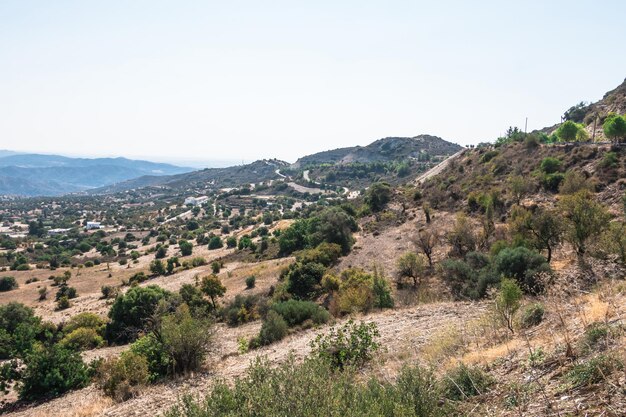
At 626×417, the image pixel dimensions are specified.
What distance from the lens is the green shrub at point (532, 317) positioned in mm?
10250

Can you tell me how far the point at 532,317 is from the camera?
10422 mm

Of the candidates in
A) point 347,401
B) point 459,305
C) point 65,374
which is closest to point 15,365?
point 65,374

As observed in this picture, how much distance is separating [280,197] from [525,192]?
341 feet

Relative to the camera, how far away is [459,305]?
15.6m

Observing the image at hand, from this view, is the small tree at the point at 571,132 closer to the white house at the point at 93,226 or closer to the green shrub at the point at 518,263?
the green shrub at the point at 518,263

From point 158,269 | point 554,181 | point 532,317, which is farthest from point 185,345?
point 158,269

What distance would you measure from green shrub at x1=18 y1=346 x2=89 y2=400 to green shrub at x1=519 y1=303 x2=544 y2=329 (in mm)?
15473

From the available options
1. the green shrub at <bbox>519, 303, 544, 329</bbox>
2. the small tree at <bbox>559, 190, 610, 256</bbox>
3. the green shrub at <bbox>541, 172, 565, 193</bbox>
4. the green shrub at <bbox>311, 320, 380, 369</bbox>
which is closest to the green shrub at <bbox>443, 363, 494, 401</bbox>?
the green shrub at <bbox>519, 303, 544, 329</bbox>

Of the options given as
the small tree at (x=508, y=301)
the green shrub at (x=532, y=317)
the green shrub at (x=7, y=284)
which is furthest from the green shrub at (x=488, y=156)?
the green shrub at (x=7, y=284)

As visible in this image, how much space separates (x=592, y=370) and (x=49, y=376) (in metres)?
16.7

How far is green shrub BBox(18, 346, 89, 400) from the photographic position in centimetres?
1418

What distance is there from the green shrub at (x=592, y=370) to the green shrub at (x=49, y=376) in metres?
16.0

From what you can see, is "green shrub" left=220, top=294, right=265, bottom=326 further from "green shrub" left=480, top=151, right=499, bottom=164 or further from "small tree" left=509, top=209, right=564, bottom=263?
"green shrub" left=480, top=151, right=499, bottom=164

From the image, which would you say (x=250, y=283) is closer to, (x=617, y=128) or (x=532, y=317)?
(x=532, y=317)
